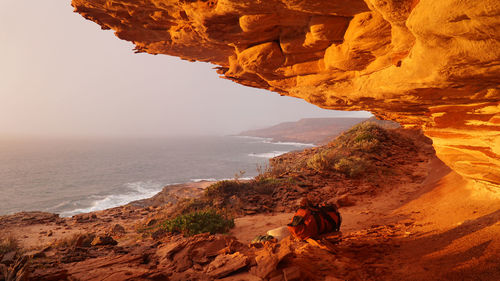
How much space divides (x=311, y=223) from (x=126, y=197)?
2359 cm

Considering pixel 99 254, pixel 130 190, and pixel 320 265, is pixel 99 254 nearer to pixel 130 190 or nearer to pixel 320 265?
pixel 320 265

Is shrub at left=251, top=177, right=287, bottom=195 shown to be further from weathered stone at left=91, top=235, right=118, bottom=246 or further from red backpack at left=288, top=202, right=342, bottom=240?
weathered stone at left=91, top=235, right=118, bottom=246

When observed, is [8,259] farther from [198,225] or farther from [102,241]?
[198,225]

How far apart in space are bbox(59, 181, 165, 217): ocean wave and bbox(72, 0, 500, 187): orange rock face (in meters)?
19.6

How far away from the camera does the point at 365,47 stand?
9.63 ft

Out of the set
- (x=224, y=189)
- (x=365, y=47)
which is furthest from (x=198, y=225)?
(x=365, y=47)

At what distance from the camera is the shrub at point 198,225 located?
6.50 metres

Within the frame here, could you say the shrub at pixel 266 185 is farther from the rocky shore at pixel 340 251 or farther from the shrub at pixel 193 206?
the shrub at pixel 193 206

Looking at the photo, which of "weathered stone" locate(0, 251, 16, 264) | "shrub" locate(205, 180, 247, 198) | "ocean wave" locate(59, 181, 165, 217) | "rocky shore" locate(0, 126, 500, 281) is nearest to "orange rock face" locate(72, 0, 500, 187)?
"rocky shore" locate(0, 126, 500, 281)

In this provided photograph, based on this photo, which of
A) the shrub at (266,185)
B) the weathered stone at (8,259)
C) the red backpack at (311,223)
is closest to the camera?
the weathered stone at (8,259)

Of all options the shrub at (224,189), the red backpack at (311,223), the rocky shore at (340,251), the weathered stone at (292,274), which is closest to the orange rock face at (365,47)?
the rocky shore at (340,251)

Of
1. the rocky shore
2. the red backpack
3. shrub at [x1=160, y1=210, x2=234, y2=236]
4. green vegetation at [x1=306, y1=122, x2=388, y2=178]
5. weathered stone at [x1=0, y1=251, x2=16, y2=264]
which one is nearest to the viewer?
the rocky shore

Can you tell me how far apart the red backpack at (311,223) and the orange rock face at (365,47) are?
7.73 ft

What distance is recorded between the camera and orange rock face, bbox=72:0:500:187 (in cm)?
192
